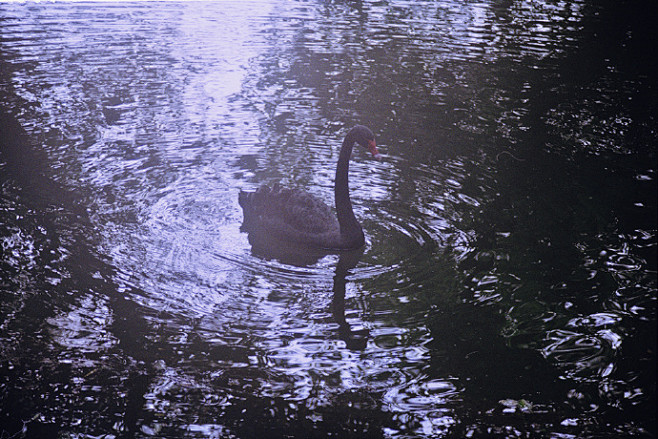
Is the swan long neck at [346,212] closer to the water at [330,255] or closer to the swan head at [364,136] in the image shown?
the swan head at [364,136]

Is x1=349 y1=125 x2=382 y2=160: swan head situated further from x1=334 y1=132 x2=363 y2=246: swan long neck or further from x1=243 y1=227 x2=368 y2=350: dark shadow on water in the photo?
x1=243 y1=227 x2=368 y2=350: dark shadow on water

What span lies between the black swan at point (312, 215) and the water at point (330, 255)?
177 mm

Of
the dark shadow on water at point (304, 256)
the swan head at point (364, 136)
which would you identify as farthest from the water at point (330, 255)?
the swan head at point (364, 136)

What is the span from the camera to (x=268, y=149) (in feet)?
25.1

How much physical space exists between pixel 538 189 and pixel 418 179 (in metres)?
1.10

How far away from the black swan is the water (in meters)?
0.18

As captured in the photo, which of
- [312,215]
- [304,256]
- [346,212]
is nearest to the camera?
[346,212]

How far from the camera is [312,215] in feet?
19.0

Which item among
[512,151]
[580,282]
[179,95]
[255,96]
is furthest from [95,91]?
[580,282]

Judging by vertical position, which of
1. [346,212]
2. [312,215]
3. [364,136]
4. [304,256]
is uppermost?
[364,136]

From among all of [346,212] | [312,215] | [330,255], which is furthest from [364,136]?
[330,255]

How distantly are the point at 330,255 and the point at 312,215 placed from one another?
38 centimetres

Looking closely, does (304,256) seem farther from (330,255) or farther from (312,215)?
(312,215)

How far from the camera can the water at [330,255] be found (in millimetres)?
3885
